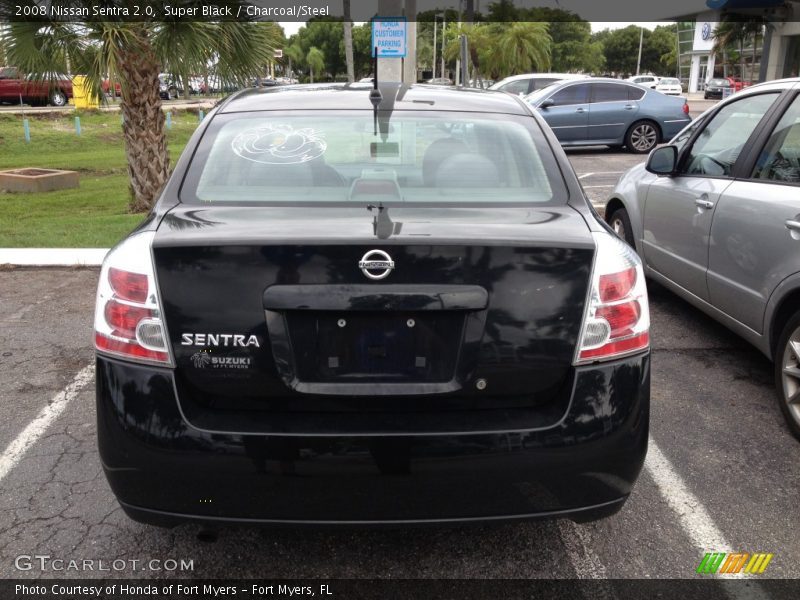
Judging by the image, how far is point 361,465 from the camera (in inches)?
82.9

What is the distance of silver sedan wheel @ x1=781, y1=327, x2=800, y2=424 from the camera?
11.4 ft

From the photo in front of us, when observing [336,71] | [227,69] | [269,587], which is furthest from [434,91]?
[336,71]

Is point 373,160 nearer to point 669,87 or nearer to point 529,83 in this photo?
point 529,83

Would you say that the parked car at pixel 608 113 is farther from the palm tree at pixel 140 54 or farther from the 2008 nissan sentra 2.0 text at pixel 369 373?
the 2008 nissan sentra 2.0 text at pixel 369 373

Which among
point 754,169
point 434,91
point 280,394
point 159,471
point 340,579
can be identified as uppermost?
point 434,91

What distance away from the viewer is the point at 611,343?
222 centimetres

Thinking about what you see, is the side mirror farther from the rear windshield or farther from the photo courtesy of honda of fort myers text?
the rear windshield

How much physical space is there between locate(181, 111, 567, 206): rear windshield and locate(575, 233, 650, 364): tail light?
461mm

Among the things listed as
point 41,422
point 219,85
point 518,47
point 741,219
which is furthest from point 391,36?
point 518,47

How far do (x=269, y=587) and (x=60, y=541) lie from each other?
857 millimetres

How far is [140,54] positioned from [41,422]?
6.56m

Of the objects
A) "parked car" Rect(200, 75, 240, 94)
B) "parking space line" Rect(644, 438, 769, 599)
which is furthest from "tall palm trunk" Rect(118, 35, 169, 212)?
"parking space line" Rect(644, 438, 769, 599)

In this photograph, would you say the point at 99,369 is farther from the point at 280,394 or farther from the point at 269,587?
the point at 269,587


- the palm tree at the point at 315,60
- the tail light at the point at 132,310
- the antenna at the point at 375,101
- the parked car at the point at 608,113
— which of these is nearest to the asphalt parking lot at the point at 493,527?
the tail light at the point at 132,310
